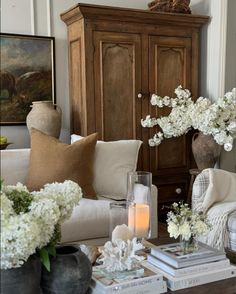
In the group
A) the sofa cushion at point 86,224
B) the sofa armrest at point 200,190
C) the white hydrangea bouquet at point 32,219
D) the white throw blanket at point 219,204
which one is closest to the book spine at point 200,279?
the white hydrangea bouquet at point 32,219

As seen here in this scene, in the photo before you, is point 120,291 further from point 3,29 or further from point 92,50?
point 3,29

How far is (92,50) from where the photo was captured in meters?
3.47

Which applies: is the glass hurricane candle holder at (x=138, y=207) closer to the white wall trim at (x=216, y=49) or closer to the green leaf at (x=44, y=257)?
the green leaf at (x=44, y=257)

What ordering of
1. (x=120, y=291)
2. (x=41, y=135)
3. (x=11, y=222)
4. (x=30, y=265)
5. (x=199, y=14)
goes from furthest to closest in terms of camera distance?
(x=199, y=14), (x=41, y=135), (x=120, y=291), (x=30, y=265), (x=11, y=222)

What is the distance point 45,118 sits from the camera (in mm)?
3420

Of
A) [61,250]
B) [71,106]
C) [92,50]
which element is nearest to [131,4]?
[92,50]

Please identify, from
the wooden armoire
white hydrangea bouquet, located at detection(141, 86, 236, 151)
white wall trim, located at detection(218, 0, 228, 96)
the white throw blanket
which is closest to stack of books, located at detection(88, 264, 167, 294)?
the white throw blanket

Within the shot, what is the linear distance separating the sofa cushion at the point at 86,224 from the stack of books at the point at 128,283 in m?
0.86

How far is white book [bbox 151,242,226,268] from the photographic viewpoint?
1.54 meters

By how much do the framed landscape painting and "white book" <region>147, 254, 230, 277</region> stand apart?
2360 mm

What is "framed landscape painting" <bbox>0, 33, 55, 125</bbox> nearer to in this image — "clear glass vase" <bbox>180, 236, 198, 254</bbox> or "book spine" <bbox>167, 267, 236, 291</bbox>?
"clear glass vase" <bbox>180, 236, 198, 254</bbox>

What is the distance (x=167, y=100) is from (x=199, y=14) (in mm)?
1063

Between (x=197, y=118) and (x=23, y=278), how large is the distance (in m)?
2.46

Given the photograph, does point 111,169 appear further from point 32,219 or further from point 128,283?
point 32,219
